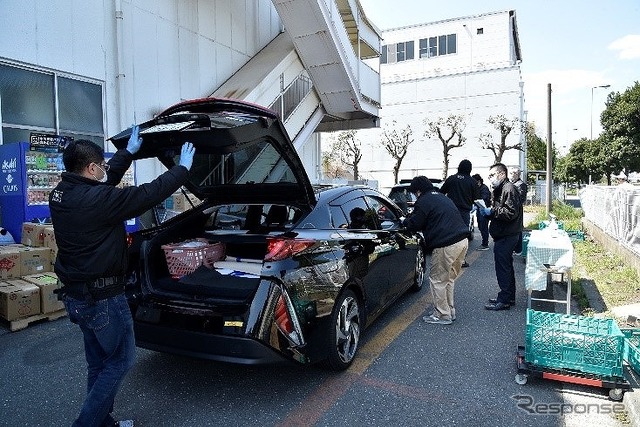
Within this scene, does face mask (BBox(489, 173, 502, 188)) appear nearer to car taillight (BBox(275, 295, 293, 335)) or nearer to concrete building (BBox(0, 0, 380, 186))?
car taillight (BBox(275, 295, 293, 335))

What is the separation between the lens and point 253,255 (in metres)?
3.89

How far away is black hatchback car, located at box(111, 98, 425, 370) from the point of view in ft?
9.37

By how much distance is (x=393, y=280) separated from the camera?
4637 millimetres

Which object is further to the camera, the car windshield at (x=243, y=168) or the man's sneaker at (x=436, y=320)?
the man's sneaker at (x=436, y=320)

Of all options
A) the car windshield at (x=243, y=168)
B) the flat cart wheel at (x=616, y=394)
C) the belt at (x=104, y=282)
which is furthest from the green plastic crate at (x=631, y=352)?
the belt at (x=104, y=282)

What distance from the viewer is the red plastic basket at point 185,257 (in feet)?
11.9

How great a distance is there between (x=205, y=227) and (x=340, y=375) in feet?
6.20

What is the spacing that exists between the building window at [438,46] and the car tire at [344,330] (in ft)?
116

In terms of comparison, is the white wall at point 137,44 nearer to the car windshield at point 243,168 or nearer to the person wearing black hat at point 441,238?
the car windshield at point 243,168

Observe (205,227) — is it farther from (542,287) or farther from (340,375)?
(542,287)

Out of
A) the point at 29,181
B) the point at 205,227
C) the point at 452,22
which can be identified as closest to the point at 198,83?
the point at 29,181

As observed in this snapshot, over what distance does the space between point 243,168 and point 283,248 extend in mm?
1632

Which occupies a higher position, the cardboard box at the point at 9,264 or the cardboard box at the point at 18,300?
the cardboard box at the point at 9,264

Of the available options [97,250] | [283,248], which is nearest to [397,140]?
[283,248]
